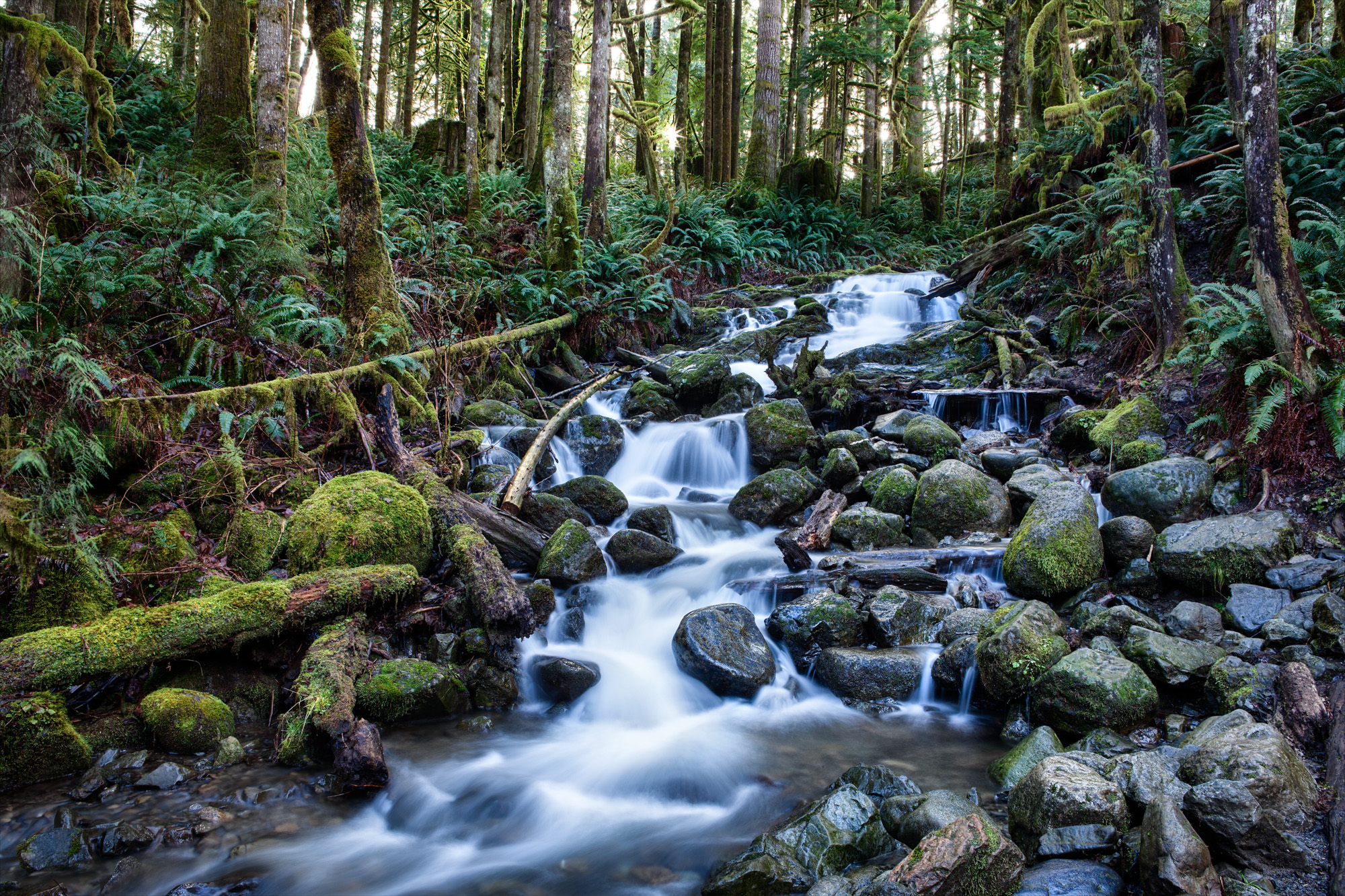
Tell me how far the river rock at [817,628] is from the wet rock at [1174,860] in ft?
9.92

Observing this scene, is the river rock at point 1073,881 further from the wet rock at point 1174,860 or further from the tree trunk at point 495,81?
the tree trunk at point 495,81

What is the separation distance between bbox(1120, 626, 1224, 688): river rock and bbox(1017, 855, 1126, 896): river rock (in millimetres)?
2061

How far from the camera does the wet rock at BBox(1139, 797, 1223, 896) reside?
2.95 meters

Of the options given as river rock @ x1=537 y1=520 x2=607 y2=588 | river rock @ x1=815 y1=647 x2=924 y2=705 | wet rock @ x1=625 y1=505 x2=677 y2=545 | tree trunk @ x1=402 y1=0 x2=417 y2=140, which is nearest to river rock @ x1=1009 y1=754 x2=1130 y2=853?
river rock @ x1=815 y1=647 x2=924 y2=705

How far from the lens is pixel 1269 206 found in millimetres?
6395

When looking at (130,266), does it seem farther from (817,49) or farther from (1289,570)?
(817,49)

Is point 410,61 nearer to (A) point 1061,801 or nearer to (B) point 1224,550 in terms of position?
(B) point 1224,550

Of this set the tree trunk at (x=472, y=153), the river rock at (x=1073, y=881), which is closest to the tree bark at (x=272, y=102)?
the tree trunk at (x=472, y=153)

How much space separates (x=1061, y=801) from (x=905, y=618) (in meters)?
2.62

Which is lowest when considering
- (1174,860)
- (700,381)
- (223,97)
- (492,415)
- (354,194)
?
(1174,860)

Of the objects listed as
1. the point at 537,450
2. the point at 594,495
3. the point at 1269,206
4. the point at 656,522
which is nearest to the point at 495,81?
the point at 537,450

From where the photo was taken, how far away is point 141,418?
536 cm

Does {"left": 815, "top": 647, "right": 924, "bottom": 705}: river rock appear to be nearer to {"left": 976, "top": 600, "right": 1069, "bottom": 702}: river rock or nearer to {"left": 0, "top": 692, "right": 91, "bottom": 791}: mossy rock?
{"left": 976, "top": 600, "right": 1069, "bottom": 702}: river rock

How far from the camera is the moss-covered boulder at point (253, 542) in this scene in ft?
17.1
